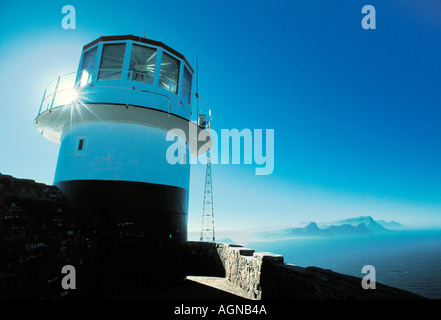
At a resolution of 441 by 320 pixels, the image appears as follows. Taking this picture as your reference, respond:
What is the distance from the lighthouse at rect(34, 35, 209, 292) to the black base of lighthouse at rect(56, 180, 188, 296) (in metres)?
0.03

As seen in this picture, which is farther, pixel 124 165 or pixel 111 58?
pixel 111 58

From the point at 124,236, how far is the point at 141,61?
7.59 m

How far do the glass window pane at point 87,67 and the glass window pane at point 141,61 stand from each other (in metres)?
1.59

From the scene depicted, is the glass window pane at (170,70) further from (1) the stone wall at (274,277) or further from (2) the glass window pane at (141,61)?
(1) the stone wall at (274,277)

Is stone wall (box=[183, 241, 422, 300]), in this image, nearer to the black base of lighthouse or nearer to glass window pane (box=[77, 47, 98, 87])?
the black base of lighthouse

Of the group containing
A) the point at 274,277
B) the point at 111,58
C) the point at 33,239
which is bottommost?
the point at 274,277

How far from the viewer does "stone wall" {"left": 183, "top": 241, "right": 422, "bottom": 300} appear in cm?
392

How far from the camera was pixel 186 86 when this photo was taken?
10.8 metres

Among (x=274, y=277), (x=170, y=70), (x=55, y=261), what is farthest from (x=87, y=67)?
(x=274, y=277)

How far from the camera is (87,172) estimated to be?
305 inches

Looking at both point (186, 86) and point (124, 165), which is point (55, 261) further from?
point (186, 86)

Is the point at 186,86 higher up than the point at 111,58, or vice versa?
the point at 111,58

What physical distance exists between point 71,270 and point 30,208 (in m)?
2.19

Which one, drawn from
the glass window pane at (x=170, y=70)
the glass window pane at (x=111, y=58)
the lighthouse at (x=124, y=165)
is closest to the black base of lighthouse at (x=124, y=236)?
the lighthouse at (x=124, y=165)
